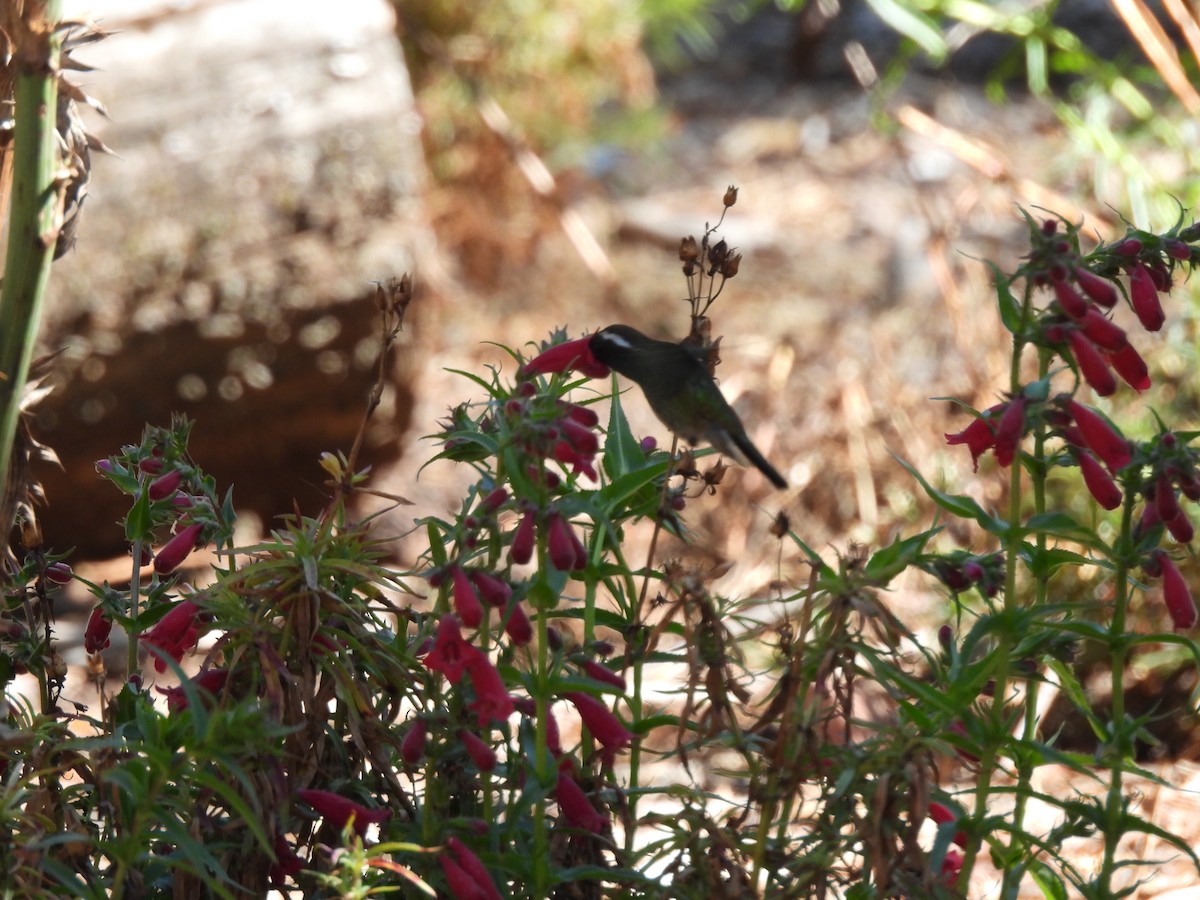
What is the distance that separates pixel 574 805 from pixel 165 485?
20.6 inches

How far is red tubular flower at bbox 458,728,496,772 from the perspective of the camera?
120 cm

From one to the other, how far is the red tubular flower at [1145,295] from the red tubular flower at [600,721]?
669mm

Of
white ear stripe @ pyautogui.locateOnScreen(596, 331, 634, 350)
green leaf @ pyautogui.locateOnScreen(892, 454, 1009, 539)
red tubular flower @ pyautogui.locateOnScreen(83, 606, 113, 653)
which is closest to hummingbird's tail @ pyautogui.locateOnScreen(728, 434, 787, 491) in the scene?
white ear stripe @ pyautogui.locateOnScreen(596, 331, 634, 350)

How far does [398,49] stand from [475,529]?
320cm

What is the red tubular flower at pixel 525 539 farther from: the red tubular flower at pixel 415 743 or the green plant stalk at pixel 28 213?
the green plant stalk at pixel 28 213

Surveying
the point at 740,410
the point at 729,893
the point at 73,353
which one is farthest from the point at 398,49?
the point at 729,893

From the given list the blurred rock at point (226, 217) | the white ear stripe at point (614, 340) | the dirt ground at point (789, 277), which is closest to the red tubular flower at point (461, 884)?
the white ear stripe at point (614, 340)

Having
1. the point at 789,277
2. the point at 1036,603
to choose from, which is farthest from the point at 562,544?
the point at 789,277

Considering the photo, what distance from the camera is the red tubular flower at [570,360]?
1412 millimetres

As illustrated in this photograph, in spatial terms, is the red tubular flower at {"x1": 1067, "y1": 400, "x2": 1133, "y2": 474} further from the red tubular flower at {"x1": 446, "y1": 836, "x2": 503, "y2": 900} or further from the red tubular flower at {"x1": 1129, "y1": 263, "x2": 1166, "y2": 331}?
the red tubular flower at {"x1": 446, "y1": 836, "x2": 503, "y2": 900}

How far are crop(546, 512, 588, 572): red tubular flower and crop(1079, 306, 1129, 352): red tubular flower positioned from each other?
0.50 m

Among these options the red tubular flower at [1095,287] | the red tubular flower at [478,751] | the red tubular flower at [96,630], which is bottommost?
the red tubular flower at [478,751]

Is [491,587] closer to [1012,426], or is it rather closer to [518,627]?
[518,627]

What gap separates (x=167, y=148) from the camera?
3.81m
